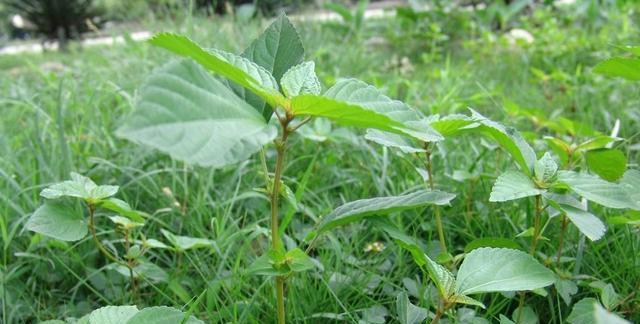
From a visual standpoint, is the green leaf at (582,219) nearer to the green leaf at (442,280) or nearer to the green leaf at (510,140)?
the green leaf at (510,140)

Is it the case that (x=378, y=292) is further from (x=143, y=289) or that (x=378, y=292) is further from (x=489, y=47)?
(x=489, y=47)

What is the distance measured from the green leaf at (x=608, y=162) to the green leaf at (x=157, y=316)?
0.66 m

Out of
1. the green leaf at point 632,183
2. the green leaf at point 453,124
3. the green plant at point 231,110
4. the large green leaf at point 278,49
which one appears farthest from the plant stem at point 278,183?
the green leaf at point 632,183

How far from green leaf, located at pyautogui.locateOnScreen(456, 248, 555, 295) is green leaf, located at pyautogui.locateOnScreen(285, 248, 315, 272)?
0.59 feet

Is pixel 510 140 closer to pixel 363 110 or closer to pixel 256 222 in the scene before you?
pixel 363 110

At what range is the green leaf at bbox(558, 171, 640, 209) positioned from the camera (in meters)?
0.74

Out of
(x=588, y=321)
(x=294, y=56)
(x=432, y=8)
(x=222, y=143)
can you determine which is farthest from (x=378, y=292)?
(x=432, y=8)

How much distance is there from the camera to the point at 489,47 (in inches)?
141

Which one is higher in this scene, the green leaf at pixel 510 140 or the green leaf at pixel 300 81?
the green leaf at pixel 300 81

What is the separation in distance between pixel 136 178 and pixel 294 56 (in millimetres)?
823

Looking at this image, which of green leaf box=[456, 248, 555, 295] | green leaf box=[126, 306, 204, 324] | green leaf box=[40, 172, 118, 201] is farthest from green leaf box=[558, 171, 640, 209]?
green leaf box=[40, 172, 118, 201]

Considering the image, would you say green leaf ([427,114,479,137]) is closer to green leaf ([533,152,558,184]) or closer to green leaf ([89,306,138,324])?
green leaf ([533,152,558,184])

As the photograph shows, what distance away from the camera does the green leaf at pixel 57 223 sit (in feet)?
2.85

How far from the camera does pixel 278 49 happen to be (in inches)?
29.7
